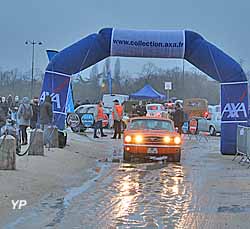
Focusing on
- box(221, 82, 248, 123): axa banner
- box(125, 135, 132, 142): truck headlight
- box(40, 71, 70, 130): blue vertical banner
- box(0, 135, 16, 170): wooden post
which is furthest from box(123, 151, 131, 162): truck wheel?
box(0, 135, 16, 170): wooden post

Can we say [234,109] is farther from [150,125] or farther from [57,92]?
[57,92]

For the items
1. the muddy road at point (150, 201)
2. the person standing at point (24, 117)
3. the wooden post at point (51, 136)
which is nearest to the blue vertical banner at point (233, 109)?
the muddy road at point (150, 201)

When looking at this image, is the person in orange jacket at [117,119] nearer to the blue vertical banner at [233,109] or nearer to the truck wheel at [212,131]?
the blue vertical banner at [233,109]

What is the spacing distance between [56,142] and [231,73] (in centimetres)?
641

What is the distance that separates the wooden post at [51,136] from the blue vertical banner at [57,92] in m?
1.03

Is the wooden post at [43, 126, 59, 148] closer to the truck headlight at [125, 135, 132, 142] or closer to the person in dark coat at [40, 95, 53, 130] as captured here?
the person in dark coat at [40, 95, 53, 130]

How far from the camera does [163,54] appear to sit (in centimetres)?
2056

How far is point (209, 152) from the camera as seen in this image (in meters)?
22.8

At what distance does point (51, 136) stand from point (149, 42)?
4766 mm

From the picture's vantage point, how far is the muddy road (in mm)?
8641

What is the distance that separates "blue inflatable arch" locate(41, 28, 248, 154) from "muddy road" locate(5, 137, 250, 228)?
3.94 meters

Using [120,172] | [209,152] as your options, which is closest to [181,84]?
[209,152]

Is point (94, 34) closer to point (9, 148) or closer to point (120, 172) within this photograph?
point (120, 172)

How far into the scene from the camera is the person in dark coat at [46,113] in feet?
61.9
